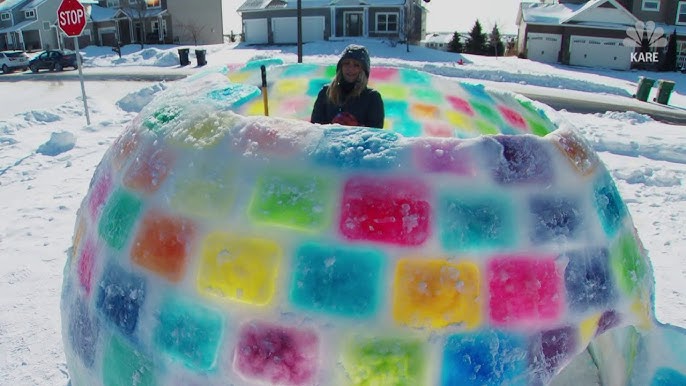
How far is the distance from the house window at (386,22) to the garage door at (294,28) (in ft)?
10.5

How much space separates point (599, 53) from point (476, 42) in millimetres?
7304

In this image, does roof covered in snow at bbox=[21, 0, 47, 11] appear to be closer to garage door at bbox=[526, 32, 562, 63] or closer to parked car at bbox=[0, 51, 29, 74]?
parked car at bbox=[0, 51, 29, 74]

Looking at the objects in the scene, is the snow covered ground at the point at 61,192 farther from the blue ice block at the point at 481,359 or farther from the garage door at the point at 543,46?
the garage door at the point at 543,46

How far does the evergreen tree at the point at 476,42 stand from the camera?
110 feet

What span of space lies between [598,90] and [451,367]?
19307 millimetres

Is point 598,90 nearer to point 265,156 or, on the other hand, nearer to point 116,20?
point 265,156

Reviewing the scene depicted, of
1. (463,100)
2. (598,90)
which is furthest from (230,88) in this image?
(598,90)

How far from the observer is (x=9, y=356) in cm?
345

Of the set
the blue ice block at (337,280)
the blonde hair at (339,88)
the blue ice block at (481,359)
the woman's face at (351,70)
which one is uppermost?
the woman's face at (351,70)

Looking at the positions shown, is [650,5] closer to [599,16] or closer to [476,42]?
[599,16]

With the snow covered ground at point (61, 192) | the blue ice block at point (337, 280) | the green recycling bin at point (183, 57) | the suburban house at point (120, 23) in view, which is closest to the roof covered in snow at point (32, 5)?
the suburban house at point (120, 23)

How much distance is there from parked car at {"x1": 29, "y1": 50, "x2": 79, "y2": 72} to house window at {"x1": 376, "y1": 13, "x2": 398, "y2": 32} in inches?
627

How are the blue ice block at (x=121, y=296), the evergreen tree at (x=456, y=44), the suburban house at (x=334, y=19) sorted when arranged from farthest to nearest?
the evergreen tree at (x=456, y=44)
the suburban house at (x=334, y=19)
the blue ice block at (x=121, y=296)

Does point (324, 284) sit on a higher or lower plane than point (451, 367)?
higher
